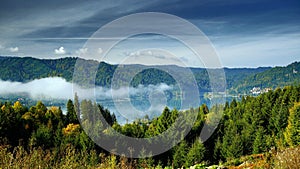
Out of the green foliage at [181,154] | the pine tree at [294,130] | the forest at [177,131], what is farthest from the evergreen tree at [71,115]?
the pine tree at [294,130]

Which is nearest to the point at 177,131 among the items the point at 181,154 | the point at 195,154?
the point at 181,154

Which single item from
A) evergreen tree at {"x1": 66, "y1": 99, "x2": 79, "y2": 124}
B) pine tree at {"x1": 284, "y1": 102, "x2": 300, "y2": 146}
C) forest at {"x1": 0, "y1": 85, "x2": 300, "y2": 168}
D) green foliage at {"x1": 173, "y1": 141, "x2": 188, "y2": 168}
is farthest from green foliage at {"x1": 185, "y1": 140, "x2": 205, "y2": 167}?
evergreen tree at {"x1": 66, "y1": 99, "x2": 79, "y2": 124}

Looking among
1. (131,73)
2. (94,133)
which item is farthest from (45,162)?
(94,133)

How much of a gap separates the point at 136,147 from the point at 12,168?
76.6 feet

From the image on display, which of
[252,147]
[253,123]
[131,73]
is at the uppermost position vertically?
[131,73]

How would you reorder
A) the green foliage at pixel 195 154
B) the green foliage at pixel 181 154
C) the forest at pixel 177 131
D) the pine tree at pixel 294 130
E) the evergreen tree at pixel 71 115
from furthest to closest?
the evergreen tree at pixel 71 115, the pine tree at pixel 294 130, the green foliage at pixel 181 154, the forest at pixel 177 131, the green foliage at pixel 195 154

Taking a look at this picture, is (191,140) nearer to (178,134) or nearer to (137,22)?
(178,134)

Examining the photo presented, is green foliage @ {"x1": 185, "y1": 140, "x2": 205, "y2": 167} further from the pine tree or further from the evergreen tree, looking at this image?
the evergreen tree

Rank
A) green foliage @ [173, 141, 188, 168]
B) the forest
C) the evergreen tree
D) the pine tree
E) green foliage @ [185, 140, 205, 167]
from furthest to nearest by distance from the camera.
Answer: the evergreen tree
the pine tree
green foliage @ [173, 141, 188, 168]
the forest
green foliage @ [185, 140, 205, 167]

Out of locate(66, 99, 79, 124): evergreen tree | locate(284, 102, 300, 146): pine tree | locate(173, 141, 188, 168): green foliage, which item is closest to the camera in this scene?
locate(173, 141, 188, 168): green foliage

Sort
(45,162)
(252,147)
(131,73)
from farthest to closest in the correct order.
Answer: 1. (252,147)
2. (131,73)
3. (45,162)

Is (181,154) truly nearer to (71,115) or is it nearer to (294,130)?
(294,130)

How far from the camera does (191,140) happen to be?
30281mm

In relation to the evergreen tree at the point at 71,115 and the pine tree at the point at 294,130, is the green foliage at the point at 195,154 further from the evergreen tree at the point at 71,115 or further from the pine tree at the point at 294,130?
the evergreen tree at the point at 71,115
